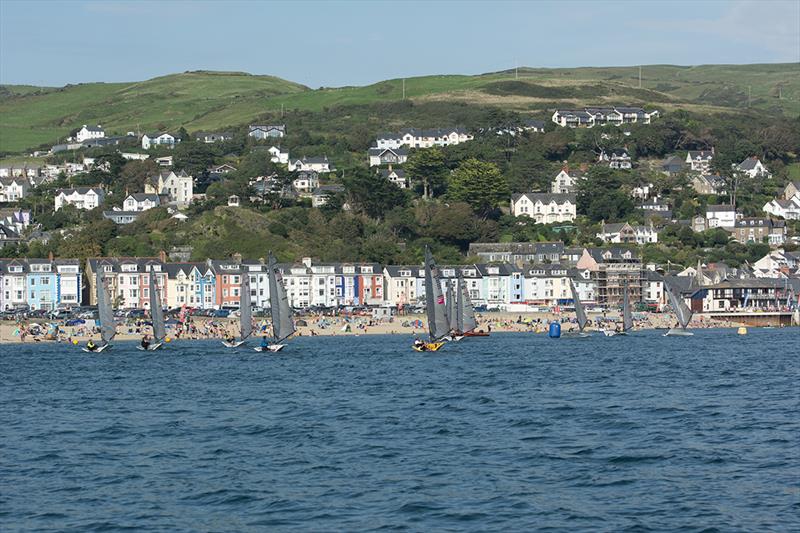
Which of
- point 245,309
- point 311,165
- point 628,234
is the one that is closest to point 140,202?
point 311,165

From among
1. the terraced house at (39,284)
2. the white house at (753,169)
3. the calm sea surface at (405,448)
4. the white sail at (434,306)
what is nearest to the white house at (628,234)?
the white house at (753,169)

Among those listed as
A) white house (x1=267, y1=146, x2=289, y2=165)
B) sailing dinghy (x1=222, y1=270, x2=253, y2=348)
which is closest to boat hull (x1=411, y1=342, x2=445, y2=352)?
sailing dinghy (x1=222, y1=270, x2=253, y2=348)

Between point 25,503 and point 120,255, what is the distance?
109237mm

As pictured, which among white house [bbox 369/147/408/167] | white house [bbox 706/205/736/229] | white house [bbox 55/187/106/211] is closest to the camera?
white house [bbox 706/205/736/229]

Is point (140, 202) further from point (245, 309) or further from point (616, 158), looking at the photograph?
point (245, 309)

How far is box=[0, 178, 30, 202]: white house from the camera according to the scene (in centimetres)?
17500

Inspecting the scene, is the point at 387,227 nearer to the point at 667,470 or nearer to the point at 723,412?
the point at 723,412

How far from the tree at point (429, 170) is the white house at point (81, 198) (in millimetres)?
38272

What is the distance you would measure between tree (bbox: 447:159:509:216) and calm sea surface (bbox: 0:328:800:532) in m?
83.8

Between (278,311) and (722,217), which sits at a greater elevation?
(722,217)

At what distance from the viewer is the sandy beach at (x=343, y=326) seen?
10575 cm

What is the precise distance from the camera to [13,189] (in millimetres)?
177125

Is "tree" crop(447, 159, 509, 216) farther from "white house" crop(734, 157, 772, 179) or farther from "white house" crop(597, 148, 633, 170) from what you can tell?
"white house" crop(734, 157, 772, 179)

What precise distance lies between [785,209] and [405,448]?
13421 centimetres
